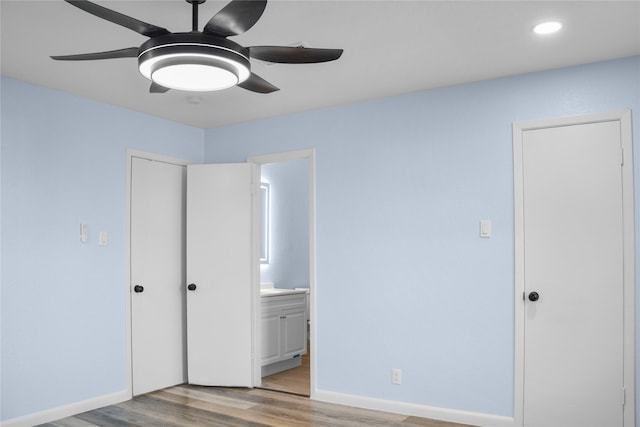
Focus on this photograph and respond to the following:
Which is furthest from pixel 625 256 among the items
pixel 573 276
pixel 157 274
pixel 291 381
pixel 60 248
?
pixel 60 248

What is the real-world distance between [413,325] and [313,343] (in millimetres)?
908

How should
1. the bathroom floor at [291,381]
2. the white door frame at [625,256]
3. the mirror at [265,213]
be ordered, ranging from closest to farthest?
the white door frame at [625,256] → the bathroom floor at [291,381] → the mirror at [265,213]

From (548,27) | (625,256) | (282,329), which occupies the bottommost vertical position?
(282,329)

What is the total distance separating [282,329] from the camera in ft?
17.4

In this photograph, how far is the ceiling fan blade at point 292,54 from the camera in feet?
7.64

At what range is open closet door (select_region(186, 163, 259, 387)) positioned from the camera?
15.6 feet

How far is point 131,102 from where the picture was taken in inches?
170

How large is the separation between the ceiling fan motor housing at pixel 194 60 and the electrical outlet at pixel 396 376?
260 cm

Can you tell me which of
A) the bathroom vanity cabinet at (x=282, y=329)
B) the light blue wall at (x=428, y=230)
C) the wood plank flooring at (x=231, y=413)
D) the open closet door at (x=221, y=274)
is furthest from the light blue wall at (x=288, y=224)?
the wood plank flooring at (x=231, y=413)

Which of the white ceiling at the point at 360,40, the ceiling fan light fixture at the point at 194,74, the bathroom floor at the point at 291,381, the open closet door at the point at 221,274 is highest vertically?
the white ceiling at the point at 360,40

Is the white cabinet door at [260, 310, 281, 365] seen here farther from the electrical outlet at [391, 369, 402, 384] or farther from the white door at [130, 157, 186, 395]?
the electrical outlet at [391, 369, 402, 384]

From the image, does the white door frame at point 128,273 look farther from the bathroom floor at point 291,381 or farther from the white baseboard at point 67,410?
the bathroom floor at point 291,381

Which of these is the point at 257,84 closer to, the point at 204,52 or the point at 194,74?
the point at 194,74

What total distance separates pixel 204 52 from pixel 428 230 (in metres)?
2.33
